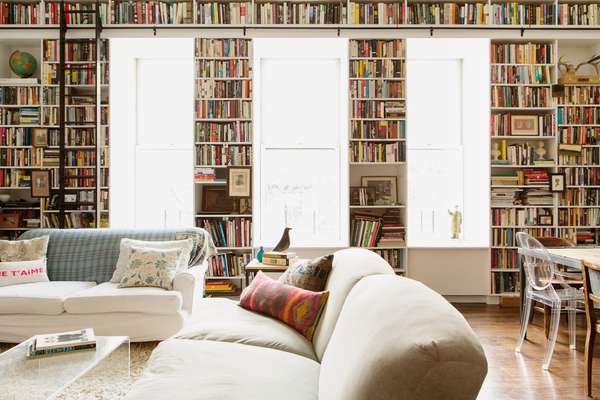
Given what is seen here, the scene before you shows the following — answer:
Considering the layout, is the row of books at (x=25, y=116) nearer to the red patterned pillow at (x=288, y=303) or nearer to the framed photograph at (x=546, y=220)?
the red patterned pillow at (x=288, y=303)

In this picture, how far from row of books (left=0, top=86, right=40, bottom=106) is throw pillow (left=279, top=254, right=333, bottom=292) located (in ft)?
13.6

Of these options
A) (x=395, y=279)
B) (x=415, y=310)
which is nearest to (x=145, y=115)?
(x=395, y=279)

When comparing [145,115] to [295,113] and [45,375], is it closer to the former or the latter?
[295,113]

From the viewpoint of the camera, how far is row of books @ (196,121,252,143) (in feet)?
17.0

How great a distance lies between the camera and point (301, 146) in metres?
5.79

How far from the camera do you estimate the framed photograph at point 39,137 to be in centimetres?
522

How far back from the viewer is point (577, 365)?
10.8ft

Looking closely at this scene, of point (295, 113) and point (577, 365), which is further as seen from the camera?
point (295, 113)

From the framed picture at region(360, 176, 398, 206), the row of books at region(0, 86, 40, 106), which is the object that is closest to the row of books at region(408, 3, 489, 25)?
the framed picture at region(360, 176, 398, 206)

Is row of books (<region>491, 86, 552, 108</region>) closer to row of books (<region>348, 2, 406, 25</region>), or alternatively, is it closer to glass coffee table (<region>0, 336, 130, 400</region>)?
row of books (<region>348, 2, 406, 25</region>)

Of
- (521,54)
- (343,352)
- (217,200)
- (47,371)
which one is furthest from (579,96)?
(47,371)

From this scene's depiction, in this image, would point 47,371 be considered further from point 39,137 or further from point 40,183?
point 39,137

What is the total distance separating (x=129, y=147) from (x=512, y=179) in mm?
4557

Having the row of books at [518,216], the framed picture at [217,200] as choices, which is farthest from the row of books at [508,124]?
the framed picture at [217,200]
